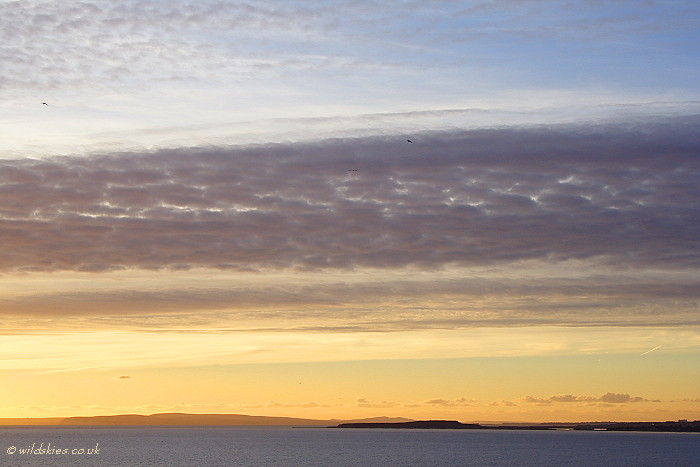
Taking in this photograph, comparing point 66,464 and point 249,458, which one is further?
point 249,458

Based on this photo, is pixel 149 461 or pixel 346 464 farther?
pixel 149 461

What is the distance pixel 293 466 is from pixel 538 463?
5203cm

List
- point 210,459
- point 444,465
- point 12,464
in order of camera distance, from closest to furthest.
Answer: point 444,465 < point 12,464 < point 210,459

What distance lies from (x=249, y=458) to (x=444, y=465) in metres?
53.5

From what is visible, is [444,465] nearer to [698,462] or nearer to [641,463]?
[641,463]

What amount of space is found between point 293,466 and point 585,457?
3023 inches

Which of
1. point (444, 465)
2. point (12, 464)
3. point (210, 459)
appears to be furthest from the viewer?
point (210, 459)

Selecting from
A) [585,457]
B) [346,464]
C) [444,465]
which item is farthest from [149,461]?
[585,457]

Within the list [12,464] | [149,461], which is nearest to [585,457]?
[149,461]

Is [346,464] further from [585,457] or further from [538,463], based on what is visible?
[585,457]

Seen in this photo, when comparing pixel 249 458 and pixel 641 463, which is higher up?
pixel 249 458

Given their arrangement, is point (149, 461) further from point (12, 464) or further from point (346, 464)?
point (346, 464)

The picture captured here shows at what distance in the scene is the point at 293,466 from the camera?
16450 centimetres

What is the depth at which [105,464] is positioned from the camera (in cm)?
17012
